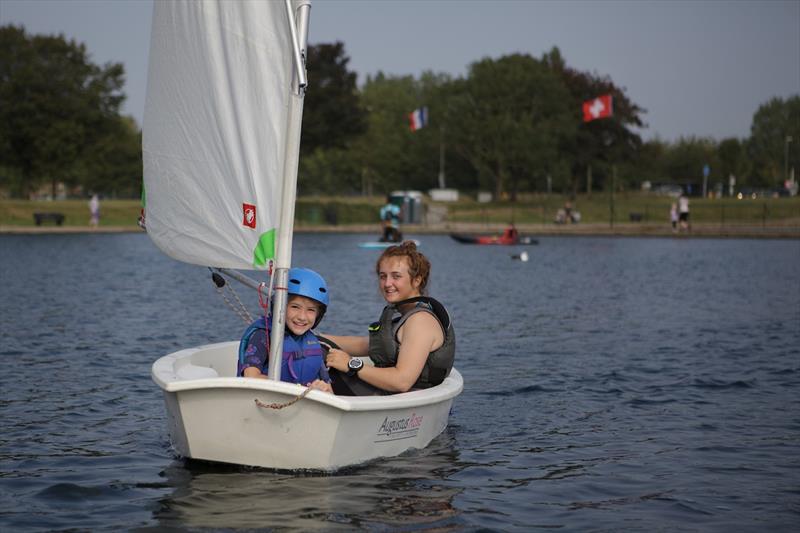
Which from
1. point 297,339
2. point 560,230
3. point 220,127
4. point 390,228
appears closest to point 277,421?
point 297,339

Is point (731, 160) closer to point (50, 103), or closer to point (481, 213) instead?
point (481, 213)

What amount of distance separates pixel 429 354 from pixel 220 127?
2.73 m

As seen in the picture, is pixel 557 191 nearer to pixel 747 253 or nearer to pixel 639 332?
pixel 747 253

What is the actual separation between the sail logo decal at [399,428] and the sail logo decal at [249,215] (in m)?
1.96

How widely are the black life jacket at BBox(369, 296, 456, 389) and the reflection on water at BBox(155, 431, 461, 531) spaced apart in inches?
32.1

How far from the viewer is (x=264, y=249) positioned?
8523mm

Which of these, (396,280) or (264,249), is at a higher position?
(264,249)

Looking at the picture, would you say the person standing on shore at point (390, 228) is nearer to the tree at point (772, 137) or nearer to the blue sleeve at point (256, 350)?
the blue sleeve at point (256, 350)

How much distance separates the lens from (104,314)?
23.3m

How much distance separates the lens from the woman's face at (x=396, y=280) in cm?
932

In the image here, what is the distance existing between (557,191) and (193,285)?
91.0 metres

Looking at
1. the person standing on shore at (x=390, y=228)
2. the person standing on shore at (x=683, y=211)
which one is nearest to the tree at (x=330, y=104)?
the person standing on shore at (x=683, y=211)

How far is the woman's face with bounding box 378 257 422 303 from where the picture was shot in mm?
9320

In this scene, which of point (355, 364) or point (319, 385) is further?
point (355, 364)
